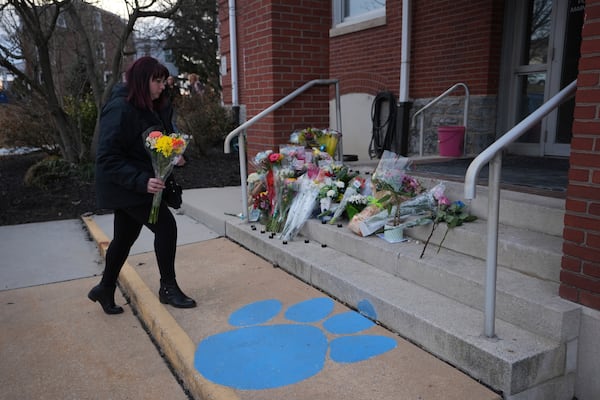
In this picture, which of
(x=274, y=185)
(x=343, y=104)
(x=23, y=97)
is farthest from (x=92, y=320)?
(x=23, y=97)

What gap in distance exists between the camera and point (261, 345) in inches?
116

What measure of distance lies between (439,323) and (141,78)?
2.36 m

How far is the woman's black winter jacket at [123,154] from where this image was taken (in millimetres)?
3143

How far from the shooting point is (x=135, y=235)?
3.55 m

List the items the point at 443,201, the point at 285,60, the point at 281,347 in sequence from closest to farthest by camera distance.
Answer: the point at 281,347
the point at 443,201
the point at 285,60

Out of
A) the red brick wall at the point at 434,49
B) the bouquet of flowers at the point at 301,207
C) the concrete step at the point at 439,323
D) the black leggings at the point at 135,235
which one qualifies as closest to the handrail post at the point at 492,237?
the concrete step at the point at 439,323

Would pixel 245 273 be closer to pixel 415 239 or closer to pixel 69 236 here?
pixel 415 239

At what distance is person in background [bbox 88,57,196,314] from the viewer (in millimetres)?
Result: 3150

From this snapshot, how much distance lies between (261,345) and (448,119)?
518 centimetres

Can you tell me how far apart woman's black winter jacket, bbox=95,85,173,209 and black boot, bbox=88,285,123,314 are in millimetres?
703

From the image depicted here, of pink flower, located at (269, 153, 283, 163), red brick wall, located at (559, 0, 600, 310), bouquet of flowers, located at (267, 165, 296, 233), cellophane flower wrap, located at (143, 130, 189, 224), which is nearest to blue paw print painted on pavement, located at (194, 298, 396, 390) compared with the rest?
cellophane flower wrap, located at (143, 130, 189, 224)

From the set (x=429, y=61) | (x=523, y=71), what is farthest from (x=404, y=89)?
(x=523, y=71)

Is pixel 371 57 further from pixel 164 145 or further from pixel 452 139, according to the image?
pixel 164 145

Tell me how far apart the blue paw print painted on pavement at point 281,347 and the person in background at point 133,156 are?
84 centimetres
